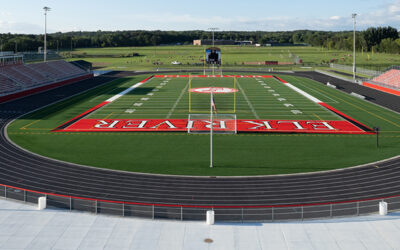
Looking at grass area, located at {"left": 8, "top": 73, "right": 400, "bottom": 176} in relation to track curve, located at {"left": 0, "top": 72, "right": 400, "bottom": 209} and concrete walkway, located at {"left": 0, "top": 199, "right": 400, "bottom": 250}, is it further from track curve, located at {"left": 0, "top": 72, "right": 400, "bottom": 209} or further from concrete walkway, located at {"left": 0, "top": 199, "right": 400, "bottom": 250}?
concrete walkway, located at {"left": 0, "top": 199, "right": 400, "bottom": 250}

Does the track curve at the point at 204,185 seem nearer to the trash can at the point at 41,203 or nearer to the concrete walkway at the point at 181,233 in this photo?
the trash can at the point at 41,203

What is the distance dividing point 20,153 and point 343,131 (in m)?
26.1

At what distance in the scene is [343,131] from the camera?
37688mm

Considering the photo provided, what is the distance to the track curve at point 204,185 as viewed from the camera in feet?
72.8

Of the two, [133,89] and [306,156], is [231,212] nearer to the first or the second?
[306,156]

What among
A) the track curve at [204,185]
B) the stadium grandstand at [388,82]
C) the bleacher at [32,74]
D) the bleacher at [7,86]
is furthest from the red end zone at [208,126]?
the stadium grandstand at [388,82]

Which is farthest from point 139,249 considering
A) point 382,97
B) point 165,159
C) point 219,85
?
point 219,85

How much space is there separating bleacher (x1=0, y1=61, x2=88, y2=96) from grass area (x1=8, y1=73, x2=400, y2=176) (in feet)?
47.3

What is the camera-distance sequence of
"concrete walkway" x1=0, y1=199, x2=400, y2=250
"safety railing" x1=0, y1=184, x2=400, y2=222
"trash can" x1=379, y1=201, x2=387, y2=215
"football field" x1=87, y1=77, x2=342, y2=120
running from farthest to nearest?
"football field" x1=87, y1=77, x2=342, y2=120 < "trash can" x1=379, y1=201, x2=387, y2=215 < "safety railing" x1=0, y1=184, x2=400, y2=222 < "concrete walkway" x1=0, y1=199, x2=400, y2=250

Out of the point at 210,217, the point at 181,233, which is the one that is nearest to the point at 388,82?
the point at 210,217

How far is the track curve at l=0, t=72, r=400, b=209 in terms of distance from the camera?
22.2 meters

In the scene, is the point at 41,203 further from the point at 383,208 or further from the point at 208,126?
the point at 208,126

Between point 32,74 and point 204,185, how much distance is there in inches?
2212

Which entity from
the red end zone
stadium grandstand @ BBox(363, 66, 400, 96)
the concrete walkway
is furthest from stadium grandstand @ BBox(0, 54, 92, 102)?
stadium grandstand @ BBox(363, 66, 400, 96)
